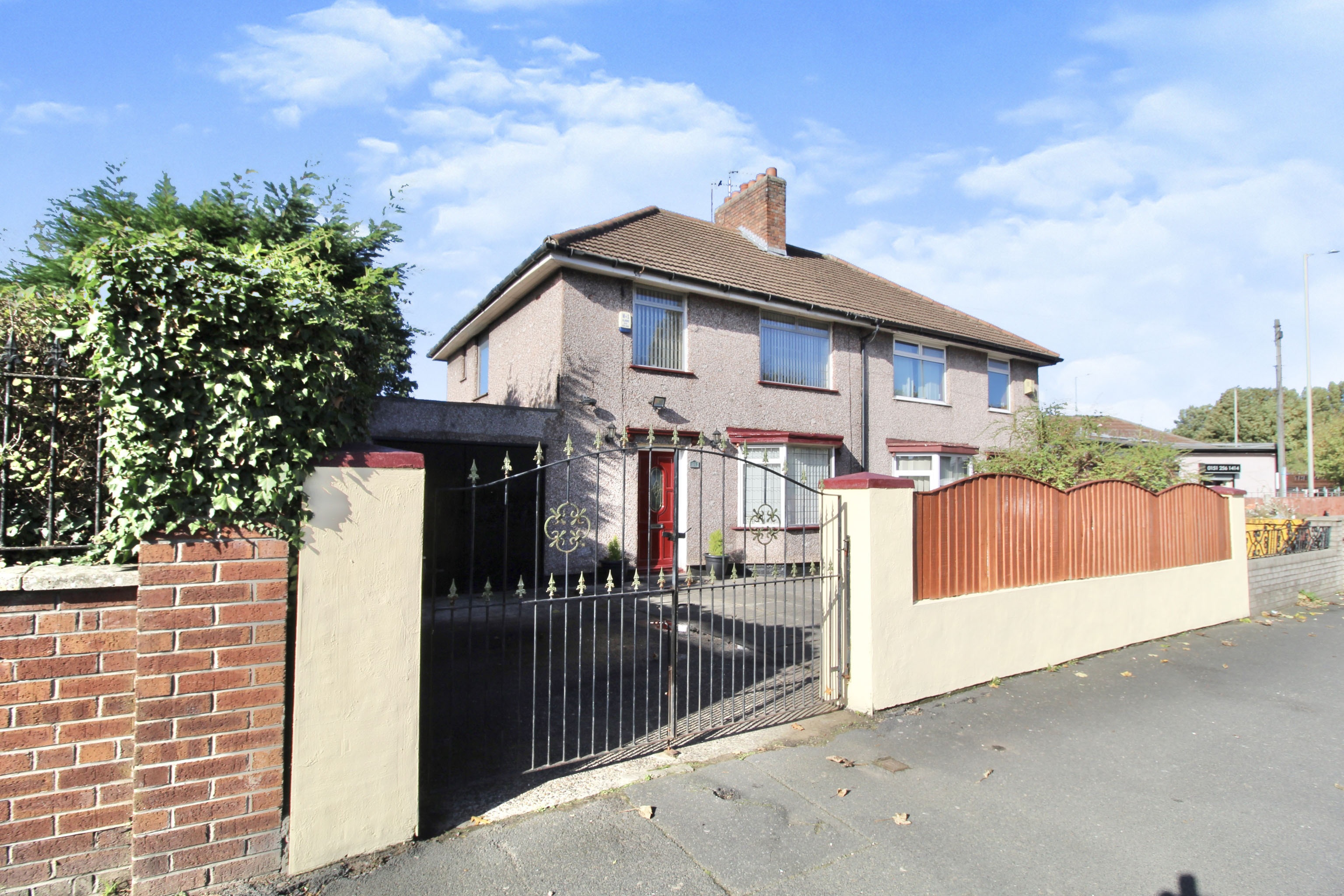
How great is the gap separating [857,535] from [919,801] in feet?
6.24

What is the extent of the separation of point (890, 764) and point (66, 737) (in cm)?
426

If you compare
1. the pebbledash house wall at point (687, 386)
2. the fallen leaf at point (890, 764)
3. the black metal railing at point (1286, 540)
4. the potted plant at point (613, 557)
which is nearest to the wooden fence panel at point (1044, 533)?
the fallen leaf at point (890, 764)

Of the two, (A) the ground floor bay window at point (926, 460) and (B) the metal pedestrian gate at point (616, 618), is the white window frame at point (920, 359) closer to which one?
(A) the ground floor bay window at point (926, 460)

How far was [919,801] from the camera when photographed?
12.6ft

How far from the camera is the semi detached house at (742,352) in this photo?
37.7 feet

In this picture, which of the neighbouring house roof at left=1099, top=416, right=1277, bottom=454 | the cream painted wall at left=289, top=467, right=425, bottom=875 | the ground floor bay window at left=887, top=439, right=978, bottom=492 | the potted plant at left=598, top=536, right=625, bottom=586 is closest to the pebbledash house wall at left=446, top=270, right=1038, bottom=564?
the potted plant at left=598, top=536, right=625, bottom=586

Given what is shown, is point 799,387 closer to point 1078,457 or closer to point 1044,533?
point 1078,457

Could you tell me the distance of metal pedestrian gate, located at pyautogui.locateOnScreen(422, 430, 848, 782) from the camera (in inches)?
161

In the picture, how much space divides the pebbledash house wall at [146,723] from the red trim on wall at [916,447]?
14077 millimetres

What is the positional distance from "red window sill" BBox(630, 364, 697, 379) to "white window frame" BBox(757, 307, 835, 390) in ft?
5.50

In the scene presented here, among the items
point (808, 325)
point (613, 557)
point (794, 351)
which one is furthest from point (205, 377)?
point (808, 325)

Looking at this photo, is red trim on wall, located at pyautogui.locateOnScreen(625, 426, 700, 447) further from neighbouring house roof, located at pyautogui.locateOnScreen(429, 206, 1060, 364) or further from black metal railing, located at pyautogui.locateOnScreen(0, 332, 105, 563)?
black metal railing, located at pyautogui.locateOnScreen(0, 332, 105, 563)

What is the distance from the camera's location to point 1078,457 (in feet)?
36.3

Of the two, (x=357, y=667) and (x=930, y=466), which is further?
(x=930, y=466)
